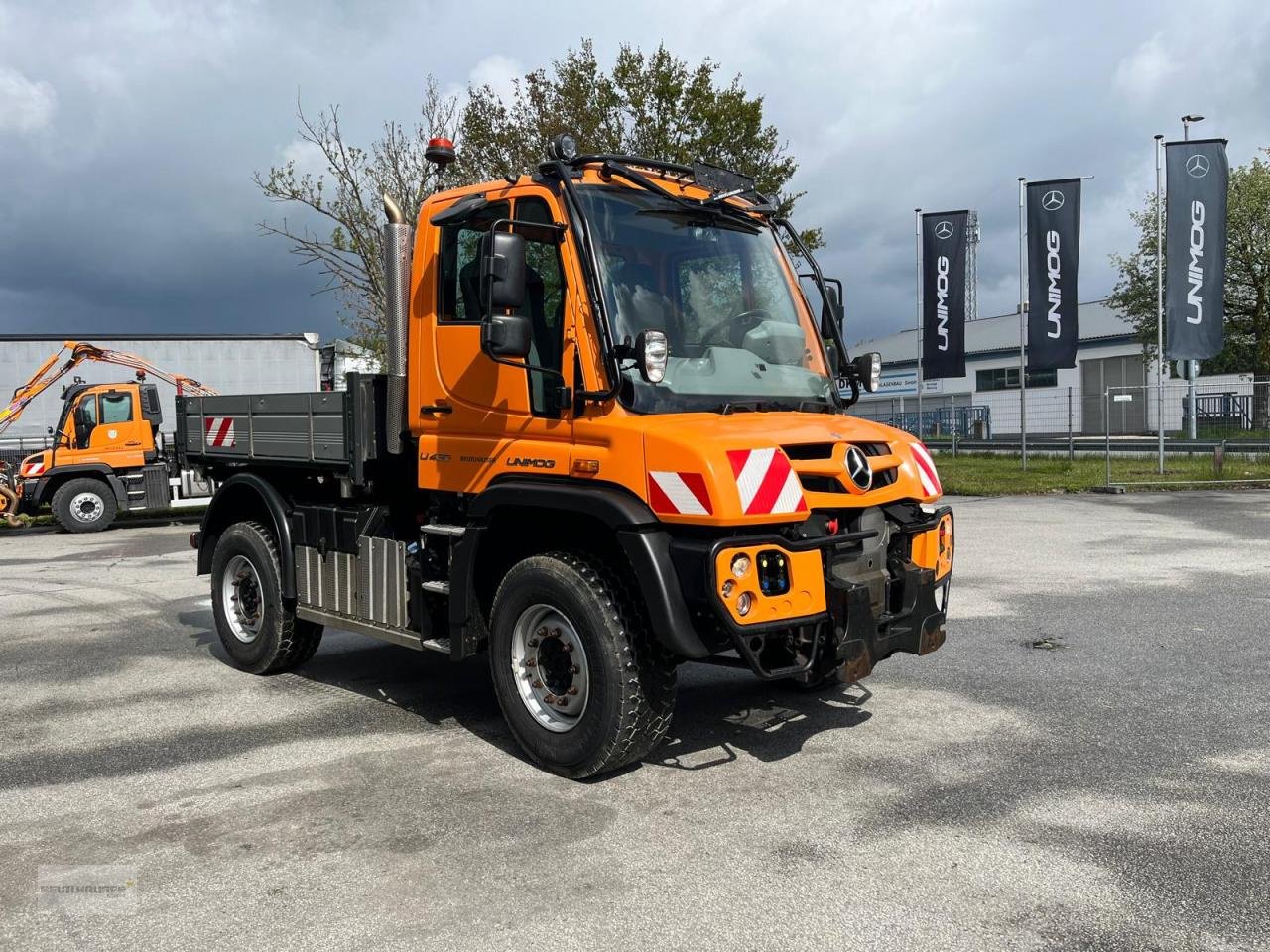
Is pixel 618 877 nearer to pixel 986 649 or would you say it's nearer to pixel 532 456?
pixel 532 456

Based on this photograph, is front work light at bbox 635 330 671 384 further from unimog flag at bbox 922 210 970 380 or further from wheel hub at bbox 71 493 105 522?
unimog flag at bbox 922 210 970 380

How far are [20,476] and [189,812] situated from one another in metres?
17.3

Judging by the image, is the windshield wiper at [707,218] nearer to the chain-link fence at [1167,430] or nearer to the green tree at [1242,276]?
the chain-link fence at [1167,430]

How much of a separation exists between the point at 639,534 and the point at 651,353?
787 millimetres

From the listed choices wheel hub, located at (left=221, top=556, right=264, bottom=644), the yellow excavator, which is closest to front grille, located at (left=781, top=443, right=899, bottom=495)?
wheel hub, located at (left=221, top=556, right=264, bottom=644)

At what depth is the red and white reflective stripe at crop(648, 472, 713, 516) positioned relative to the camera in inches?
163

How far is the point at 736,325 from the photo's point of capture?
5.11 metres

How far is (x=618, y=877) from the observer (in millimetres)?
3678

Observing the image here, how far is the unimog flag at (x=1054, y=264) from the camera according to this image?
75.4 ft


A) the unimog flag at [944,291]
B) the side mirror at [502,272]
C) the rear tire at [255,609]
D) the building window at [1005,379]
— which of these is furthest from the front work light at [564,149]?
the building window at [1005,379]

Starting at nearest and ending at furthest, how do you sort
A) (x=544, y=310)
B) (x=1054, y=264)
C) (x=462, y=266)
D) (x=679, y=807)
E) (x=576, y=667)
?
(x=679, y=807) < (x=576, y=667) < (x=544, y=310) < (x=462, y=266) < (x=1054, y=264)

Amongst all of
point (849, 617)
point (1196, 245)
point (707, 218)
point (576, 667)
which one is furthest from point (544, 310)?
point (1196, 245)

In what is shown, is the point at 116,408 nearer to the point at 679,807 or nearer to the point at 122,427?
the point at 122,427

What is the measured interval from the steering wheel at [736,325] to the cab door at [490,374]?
693 mm
